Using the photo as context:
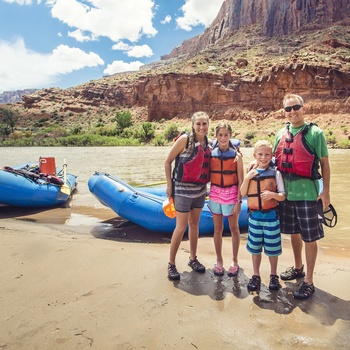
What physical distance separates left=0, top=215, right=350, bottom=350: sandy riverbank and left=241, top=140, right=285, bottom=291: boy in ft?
0.98

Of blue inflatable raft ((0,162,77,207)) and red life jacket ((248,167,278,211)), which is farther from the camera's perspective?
blue inflatable raft ((0,162,77,207))

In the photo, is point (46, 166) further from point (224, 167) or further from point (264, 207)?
point (264, 207)

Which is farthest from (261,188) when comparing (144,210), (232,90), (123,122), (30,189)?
(123,122)

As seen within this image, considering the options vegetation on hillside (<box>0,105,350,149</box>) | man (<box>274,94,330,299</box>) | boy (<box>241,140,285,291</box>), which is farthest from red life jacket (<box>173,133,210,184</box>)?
A: vegetation on hillside (<box>0,105,350,149</box>)

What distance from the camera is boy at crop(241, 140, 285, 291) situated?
2.73 meters

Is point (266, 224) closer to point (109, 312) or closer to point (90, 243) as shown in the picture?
point (109, 312)

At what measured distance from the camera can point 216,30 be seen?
372 feet

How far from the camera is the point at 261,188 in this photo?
275 centimetres

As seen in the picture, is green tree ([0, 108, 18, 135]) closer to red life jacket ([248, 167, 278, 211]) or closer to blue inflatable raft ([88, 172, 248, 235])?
blue inflatable raft ([88, 172, 248, 235])

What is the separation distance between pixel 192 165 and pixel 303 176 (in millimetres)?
981

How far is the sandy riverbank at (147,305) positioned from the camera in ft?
6.70

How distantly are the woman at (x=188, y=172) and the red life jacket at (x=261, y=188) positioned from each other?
1.60 feet

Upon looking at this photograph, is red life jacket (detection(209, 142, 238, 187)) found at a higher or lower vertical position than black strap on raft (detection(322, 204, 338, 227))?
higher

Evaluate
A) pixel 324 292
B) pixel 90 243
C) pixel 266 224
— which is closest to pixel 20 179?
pixel 90 243
